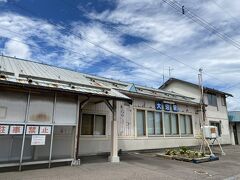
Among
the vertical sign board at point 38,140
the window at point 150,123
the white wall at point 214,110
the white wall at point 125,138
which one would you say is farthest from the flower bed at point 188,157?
the white wall at point 214,110

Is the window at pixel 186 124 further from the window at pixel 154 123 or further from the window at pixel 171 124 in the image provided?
the window at pixel 154 123

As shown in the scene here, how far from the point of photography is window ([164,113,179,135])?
1570 centimetres

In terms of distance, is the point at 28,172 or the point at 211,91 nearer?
the point at 28,172

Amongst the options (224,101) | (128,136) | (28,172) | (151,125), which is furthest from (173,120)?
Result: (28,172)

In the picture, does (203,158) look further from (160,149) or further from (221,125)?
(221,125)

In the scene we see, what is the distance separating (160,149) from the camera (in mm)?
14617

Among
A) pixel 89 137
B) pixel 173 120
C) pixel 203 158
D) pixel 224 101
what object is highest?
pixel 224 101

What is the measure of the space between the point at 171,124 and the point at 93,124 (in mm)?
7195

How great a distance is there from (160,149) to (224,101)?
A: 1303cm

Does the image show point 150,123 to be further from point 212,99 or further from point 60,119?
point 212,99

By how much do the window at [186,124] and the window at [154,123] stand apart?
2848mm

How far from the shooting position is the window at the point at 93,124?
11508 mm

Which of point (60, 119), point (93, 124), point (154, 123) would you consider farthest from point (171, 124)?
point (60, 119)

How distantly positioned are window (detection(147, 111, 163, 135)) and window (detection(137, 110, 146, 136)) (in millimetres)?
487
